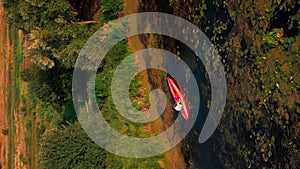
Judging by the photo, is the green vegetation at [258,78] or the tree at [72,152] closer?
the green vegetation at [258,78]

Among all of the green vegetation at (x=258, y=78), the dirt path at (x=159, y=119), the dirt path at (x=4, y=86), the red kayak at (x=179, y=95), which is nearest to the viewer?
the green vegetation at (x=258, y=78)

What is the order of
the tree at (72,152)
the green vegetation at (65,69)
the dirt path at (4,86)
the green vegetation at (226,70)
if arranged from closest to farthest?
1. the green vegetation at (226,70)
2. the green vegetation at (65,69)
3. the tree at (72,152)
4. the dirt path at (4,86)

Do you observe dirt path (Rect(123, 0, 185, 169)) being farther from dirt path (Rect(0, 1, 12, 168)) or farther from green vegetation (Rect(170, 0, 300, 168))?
dirt path (Rect(0, 1, 12, 168))

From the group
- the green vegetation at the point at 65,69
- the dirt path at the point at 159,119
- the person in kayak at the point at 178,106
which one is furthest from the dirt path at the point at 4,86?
the person in kayak at the point at 178,106

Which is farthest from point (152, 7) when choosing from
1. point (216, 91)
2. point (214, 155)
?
point (214, 155)

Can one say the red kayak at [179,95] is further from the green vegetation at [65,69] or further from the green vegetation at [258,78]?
the green vegetation at [258,78]

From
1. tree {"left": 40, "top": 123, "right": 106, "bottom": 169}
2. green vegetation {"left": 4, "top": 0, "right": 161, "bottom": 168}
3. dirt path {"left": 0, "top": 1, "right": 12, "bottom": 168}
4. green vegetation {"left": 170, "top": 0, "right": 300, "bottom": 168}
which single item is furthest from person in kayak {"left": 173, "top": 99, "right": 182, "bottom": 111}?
dirt path {"left": 0, "top": 1, "right": 12, "bottom": 168}
